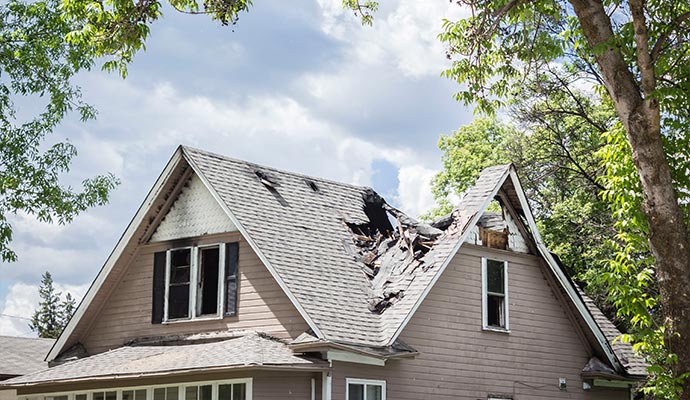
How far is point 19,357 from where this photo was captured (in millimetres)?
29797

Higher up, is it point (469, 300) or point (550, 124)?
point (550, 124)

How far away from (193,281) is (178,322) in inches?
35.0

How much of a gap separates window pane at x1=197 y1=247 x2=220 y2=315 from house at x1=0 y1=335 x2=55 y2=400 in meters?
9.29

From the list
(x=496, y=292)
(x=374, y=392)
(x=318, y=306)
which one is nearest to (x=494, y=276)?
(x=496, y=292)

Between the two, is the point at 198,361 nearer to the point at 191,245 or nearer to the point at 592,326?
the point at 191,245

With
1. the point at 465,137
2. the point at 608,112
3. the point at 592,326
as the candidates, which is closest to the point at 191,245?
the point at 592,326

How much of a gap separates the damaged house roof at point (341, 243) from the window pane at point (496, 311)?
1.55 meters

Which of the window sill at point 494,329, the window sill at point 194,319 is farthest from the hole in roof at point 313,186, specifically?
the window sill at point 494,329

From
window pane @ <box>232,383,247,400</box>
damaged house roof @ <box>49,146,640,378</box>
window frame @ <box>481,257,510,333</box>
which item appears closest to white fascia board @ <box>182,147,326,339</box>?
damaged house roof @ <box>49,146,640,378</box>

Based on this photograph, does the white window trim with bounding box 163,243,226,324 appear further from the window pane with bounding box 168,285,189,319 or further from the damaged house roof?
the damaged house roof

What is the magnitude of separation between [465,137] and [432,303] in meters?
21.6

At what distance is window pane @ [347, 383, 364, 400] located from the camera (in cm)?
1789

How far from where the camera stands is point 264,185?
21.8 metres

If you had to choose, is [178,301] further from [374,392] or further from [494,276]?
[494,276]
